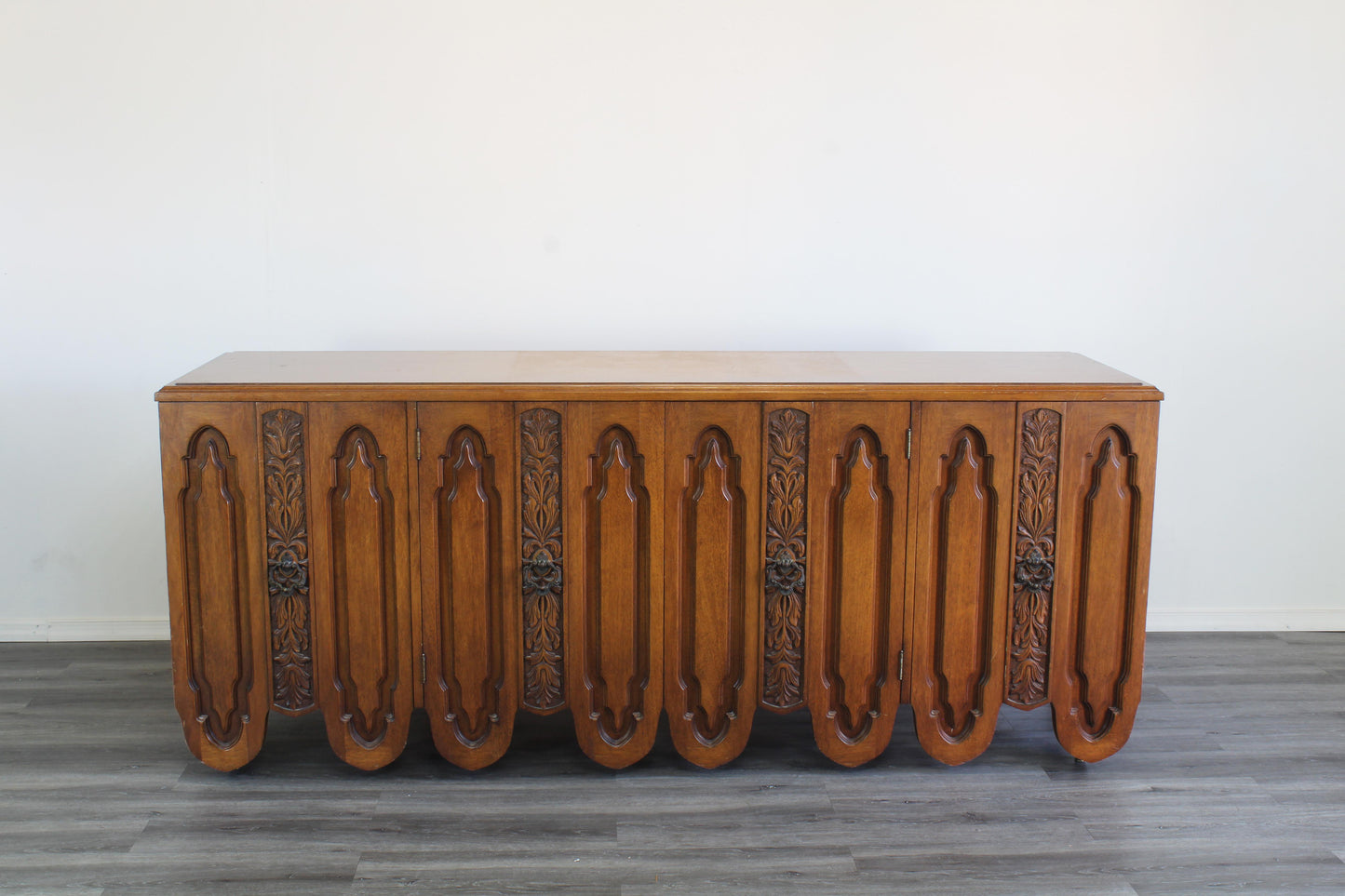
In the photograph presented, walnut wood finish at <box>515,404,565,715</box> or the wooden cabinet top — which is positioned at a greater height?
the wooden cabinet top

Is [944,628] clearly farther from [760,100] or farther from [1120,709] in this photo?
[760,100]

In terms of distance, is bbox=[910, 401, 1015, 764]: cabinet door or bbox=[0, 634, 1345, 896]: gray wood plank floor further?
bbox=[910, 401, 1015, 764]: cabinet door

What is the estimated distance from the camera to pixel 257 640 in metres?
2.20

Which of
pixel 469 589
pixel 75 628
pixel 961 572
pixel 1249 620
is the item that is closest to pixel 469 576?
pixel 469 589

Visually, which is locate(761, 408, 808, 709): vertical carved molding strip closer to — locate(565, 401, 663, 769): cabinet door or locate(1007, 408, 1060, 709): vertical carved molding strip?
locate(565, 401, 663, 769): cabinet door

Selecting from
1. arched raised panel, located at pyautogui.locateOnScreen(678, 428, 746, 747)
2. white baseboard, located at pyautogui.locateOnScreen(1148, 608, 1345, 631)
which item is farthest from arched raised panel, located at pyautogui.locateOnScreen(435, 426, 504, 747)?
white baseboard, located at pyautogui.locateOnScreen(1148, 608, 1345, 631)

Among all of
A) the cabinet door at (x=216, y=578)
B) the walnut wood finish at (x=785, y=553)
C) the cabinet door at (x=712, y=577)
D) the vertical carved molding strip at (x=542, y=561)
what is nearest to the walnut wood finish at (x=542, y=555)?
the vertical carved molding strip at (x=542, y=561)

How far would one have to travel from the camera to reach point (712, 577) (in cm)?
222

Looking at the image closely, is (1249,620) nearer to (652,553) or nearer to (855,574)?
(855,574)

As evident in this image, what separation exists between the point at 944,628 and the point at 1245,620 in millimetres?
1361

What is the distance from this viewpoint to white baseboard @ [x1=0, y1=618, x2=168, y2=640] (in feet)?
9.72

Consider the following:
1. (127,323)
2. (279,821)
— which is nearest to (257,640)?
(279,821)

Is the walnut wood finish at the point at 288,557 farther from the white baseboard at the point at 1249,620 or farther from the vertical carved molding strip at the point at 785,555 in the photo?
the white baseboard at the point at 1249,620

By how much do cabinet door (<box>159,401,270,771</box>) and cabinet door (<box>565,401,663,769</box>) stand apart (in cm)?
63
